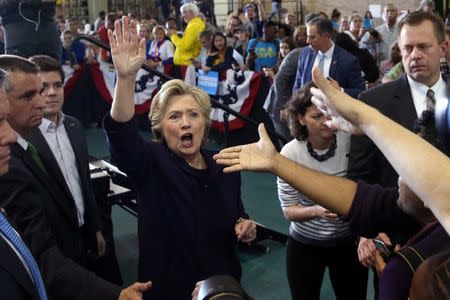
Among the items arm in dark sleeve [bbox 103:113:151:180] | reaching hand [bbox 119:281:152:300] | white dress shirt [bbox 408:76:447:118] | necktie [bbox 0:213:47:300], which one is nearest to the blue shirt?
white dress shirt [bbox 408:76:447:118]

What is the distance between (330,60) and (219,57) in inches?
111

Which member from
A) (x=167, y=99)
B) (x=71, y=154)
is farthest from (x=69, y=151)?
(x=167, y=99)

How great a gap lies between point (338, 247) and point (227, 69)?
4.59m

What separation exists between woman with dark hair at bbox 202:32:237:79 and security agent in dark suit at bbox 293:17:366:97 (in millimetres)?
2355

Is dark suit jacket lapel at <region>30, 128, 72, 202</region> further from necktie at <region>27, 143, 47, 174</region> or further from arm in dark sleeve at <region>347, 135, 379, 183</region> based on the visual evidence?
arm in dark sleeve at <region>347, 135, 379, 183</region>

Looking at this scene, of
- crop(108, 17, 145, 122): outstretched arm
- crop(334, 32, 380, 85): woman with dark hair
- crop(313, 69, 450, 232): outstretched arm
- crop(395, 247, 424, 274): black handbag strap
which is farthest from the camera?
crop(334, 32, 380, 85): woman with dark hair

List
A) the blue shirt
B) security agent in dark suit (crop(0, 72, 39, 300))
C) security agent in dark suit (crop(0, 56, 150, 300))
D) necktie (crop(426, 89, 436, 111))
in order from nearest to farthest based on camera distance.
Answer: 1. security agent in dark suit (crop(0, 72, 39, 300))
2. security agent in dark suit (crop(0, 56, 150, 300))
3. necktie (crop(426, 89, 436, 111))
4. the blue shirt

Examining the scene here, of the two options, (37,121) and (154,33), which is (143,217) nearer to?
(37,121)

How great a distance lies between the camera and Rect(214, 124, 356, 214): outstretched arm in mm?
1540

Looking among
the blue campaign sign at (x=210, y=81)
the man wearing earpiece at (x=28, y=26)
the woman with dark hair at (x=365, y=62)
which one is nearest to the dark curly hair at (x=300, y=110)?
the man wearing earpiece at (x=28, y=26)

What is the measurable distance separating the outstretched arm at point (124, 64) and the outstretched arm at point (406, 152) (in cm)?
74

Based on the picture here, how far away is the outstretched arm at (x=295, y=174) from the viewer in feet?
5.05

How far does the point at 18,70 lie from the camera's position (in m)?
1.99

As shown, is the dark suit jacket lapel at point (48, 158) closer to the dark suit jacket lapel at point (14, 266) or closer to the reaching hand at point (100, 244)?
the reaching hand at point (100, 244)
